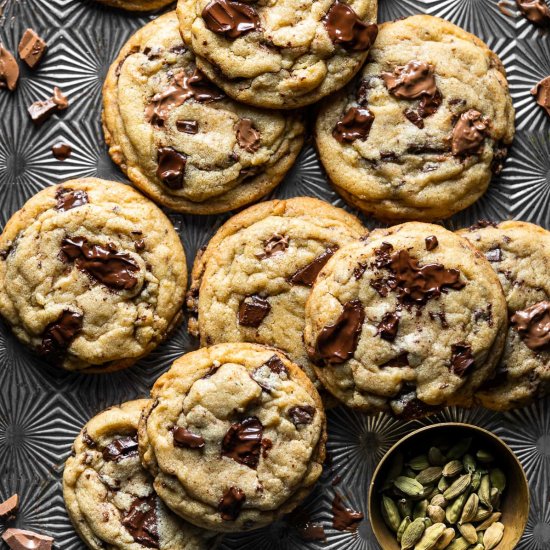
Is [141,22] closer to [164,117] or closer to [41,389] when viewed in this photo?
[164,117]

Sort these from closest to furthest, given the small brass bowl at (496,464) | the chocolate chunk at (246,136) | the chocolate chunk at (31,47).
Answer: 1. the small brass bowl at (496,464)
2. the chocolate chunk at (246,136)
3. the chocolate chunk at (31,47)

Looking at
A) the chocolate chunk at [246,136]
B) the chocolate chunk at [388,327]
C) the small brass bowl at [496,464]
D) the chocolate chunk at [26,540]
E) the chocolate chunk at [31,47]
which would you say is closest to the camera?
the chocolate chunk at [388,327]

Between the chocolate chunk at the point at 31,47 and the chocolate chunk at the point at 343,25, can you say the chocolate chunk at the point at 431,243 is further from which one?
the chocolate chunk at the point at 31,47

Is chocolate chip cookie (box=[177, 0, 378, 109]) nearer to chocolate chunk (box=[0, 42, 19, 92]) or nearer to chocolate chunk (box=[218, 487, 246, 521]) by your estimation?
chocolate chunk (box=[0, 42, 19, 92])

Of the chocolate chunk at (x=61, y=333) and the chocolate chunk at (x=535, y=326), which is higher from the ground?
the chocolate chunk at (x=535, y=326)

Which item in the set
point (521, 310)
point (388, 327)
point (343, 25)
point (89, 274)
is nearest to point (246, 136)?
point (343, 25)

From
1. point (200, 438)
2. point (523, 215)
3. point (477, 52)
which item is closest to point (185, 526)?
point (200, 438)

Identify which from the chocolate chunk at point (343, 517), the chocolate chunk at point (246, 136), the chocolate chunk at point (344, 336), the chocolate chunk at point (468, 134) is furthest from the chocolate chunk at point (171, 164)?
the chocolate chunk at point (343, 517)
